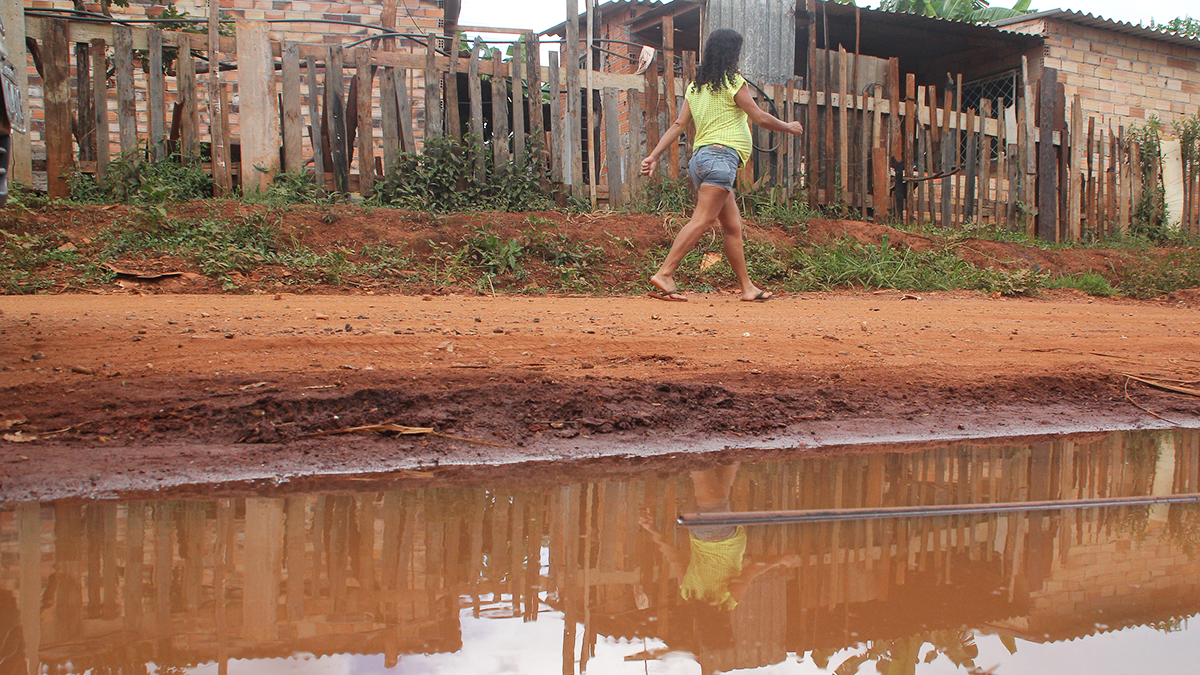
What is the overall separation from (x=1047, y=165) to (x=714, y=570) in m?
9.45

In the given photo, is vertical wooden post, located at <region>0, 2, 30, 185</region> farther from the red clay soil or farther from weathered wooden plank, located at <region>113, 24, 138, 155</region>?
the red clay soil

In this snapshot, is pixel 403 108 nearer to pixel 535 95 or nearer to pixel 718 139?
pixel 535 95

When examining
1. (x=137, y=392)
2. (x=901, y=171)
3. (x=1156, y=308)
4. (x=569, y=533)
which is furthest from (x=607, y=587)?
(x=901, y=171)

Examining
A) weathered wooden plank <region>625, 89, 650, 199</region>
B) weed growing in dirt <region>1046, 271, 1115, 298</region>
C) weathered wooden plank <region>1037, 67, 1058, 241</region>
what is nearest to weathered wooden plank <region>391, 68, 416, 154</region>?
weathered wooden plank <region>625, 89, 650, 199</region>

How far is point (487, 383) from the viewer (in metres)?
3.25

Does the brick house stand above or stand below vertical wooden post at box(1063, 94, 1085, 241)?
above

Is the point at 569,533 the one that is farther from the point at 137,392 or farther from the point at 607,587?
the point at 137,392

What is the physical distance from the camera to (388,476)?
8.35ft

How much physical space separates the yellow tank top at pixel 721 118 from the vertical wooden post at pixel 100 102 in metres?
4.56

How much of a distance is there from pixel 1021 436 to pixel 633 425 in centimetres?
149

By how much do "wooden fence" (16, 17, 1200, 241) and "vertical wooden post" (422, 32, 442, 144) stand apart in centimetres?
1

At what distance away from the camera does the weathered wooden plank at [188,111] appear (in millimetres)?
6875

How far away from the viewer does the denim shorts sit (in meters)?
5.38

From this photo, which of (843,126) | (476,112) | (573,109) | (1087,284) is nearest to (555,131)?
(573,109)
